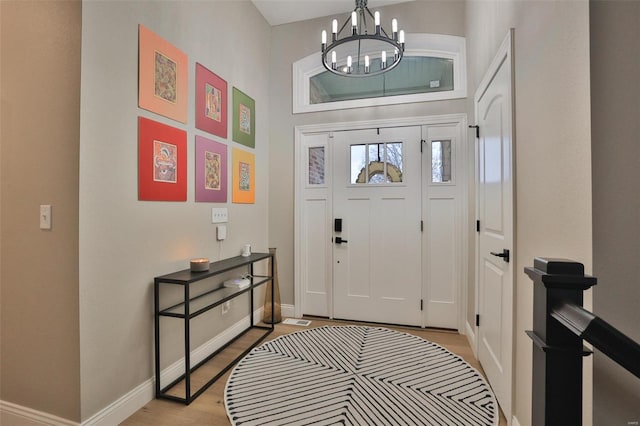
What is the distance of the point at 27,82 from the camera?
1.76m

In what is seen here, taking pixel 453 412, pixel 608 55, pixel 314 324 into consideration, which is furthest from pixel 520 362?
pixel 314 324

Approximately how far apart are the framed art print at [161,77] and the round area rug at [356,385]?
2041 mm

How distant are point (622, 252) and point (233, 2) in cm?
355

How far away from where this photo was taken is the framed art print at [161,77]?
205 centimetres

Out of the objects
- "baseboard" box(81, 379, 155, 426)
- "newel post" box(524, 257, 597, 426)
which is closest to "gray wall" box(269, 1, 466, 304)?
"baseboard" box(81, 379, 155, 426)

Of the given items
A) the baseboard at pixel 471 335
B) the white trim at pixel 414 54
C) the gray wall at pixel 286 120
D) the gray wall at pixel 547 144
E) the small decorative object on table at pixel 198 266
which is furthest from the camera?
the gray wall at pixel 286 120

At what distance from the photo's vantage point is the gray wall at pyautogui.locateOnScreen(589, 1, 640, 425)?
903 mm

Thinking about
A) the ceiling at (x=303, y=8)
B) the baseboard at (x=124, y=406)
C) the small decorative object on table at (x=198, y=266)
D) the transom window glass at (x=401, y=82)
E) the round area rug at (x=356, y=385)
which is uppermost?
the ceiling at (x=303, y=8)

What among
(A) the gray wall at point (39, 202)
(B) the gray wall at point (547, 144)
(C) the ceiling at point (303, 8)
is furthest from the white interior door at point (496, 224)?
(A) the gray wall at point (39, 202)

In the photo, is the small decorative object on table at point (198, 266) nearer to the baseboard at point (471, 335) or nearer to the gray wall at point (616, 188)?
the gray wall at point (616, 188)

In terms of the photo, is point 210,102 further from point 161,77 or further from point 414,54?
point 414,54

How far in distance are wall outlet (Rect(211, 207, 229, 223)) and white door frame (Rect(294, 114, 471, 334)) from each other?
0.94 m

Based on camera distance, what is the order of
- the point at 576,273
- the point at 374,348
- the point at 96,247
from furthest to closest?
the point at 374,348
the point at 96,247
the point at 576,273

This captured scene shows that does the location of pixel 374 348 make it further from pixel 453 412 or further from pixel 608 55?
pixel 608 55
